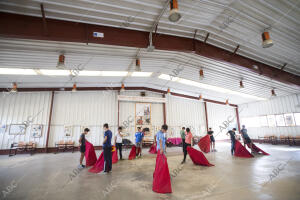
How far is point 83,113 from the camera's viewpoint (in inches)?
481

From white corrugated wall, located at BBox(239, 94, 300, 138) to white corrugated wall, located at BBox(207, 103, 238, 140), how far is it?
126cm

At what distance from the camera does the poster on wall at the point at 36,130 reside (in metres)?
10.9

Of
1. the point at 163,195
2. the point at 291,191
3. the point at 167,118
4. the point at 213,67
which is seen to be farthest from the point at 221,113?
the point at 163,195

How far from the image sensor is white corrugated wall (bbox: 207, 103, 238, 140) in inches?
658

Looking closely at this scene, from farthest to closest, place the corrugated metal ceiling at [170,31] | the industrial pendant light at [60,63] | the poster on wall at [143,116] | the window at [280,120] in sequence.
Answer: the window at [280,120], the poster on wall at [143,116], the industrial pendant light at [60,63], the corrugated metal ceiling at [170,31]

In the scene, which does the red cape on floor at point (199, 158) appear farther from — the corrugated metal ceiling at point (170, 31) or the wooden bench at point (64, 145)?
the wooden bench at point (64, 145)

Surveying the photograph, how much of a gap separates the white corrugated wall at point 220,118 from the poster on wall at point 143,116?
7.38m

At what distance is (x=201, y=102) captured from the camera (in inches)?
655

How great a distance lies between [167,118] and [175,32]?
9.69 m

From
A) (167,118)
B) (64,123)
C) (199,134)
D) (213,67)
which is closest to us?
(213,67)

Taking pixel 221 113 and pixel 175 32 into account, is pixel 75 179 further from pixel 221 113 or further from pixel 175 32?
pixel 221 113

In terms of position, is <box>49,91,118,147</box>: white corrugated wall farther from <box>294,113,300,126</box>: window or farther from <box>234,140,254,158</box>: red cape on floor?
<box>294,113,300,126</box>: window

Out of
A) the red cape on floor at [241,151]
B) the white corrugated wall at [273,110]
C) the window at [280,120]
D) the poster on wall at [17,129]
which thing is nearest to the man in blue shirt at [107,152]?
the red cape on floor at [241,151]

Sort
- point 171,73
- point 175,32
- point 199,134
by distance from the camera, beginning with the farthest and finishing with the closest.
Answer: point 199,134 < point 171,73 < point 175,32
